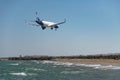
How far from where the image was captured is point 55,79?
4469cm

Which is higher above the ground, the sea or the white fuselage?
the white fuselage

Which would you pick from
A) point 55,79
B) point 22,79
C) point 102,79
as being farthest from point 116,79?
point 22,79

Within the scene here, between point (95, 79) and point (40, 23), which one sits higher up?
point (40, 23)

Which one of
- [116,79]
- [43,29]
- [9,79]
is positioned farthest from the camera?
[9,79]

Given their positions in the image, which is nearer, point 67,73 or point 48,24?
point 48,24

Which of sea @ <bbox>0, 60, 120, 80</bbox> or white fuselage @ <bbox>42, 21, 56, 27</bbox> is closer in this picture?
white fuselage @ <bbox>42, 21, 56, 27</bbox>

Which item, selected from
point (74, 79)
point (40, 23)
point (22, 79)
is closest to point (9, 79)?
point (22, 79)

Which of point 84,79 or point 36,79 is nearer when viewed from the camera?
point 84,79

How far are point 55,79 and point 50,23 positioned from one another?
31.4 feet

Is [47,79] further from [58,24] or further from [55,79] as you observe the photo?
[58,24]

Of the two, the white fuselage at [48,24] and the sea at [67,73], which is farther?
the sea at [67,73]

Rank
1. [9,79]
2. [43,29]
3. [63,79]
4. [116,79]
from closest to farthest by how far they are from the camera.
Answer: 1. [43,29]
2. [116,79]
3. [63,79]
4. [9,79]

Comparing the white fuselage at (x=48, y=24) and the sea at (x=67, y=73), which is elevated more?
the white fuselage at (x=48, y=24)

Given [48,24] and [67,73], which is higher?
[48,24]
